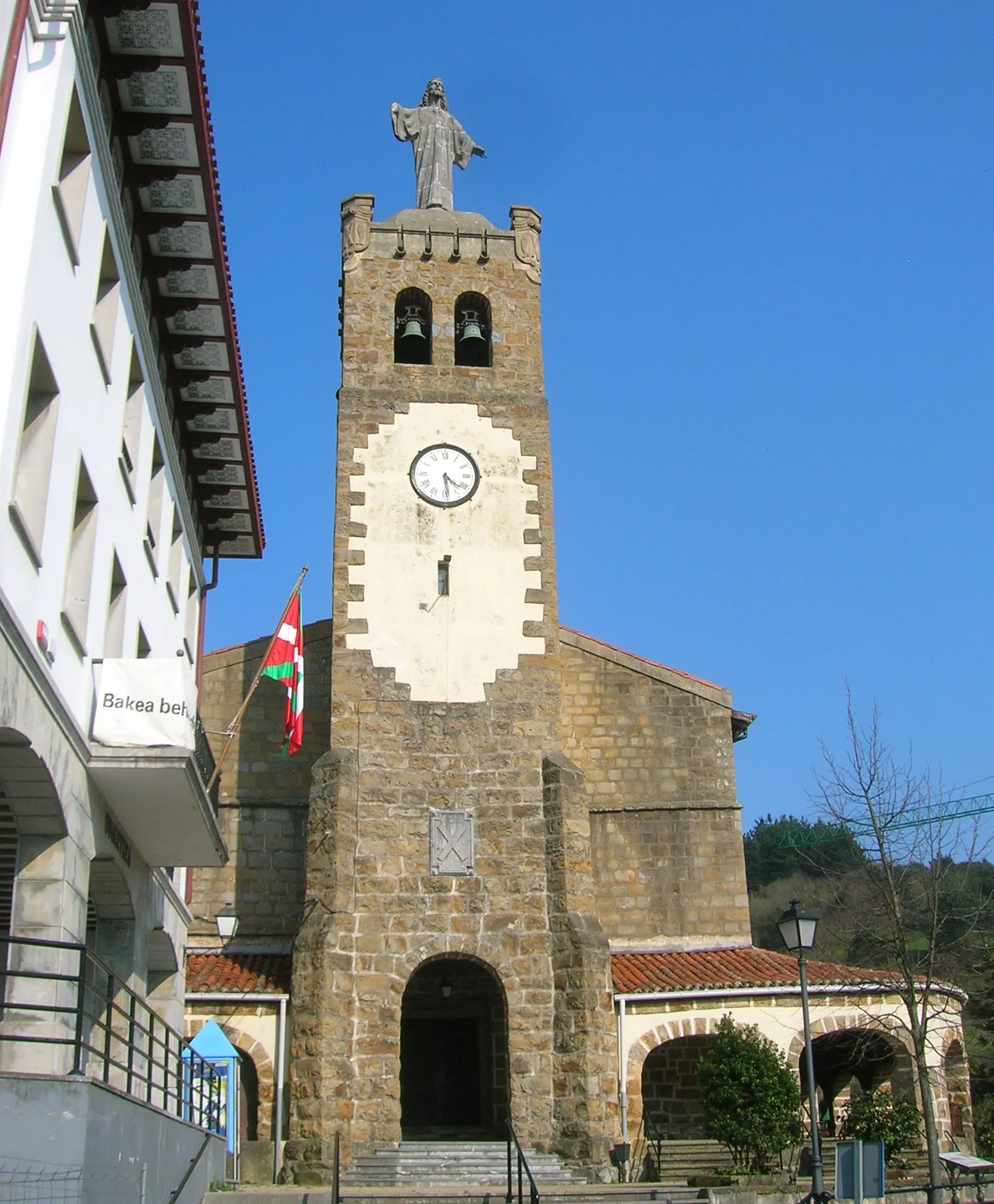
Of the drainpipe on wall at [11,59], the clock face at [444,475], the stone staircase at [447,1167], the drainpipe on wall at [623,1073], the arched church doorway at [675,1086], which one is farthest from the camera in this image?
the clock face at [444,475]

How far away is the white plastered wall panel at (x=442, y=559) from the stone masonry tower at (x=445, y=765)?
4cm

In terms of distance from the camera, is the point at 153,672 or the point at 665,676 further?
the point at 665,676

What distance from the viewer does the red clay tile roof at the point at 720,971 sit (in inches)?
869

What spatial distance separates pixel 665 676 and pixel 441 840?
22.4 feet

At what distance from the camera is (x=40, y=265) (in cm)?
1049

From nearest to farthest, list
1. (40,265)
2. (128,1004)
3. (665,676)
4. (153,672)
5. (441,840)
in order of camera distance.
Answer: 1. (40,265)
2. (153,672)
3. (128,1004)
4. (441,840)
5. (665,676)

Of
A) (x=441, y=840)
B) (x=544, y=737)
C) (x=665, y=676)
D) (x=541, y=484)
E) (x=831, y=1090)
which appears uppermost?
(x=541, y=484)

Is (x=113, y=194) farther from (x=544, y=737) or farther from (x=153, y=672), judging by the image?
(x=544, y=737)

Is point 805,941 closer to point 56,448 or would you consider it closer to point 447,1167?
point 447,1167

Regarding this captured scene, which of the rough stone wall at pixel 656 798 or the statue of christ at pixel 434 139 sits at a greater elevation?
the statue of christ at pixel 434 139

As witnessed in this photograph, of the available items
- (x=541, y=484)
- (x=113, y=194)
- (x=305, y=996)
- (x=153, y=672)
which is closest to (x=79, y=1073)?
(x=153, y=672)

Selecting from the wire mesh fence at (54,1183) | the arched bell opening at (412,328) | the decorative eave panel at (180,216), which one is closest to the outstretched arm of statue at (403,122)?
the arched bell opening at (412,328)

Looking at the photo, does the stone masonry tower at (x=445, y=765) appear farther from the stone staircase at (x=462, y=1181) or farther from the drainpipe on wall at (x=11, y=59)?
the drainpipe on wall at (x=11, y=59)

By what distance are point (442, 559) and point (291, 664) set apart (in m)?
3.73
